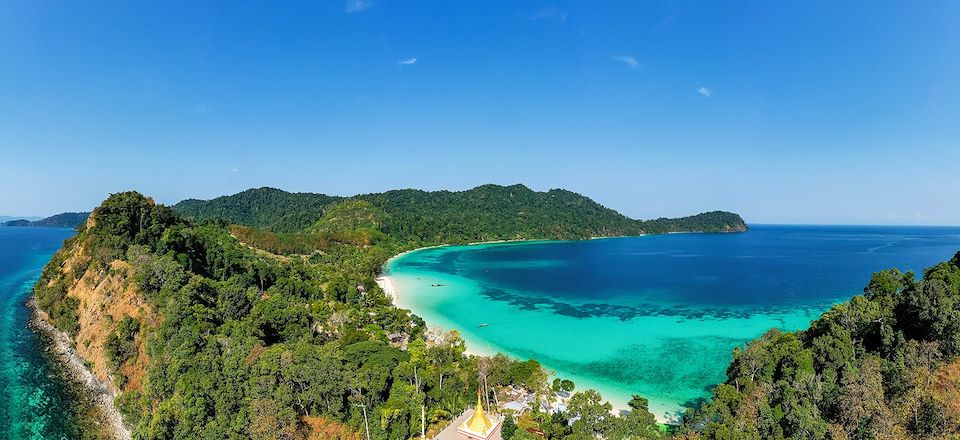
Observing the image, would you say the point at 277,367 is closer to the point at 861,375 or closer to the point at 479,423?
the point at 479,423

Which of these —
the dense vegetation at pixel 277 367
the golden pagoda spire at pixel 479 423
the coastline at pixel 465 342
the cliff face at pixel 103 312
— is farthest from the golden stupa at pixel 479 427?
the cliff face at pixel 103 312

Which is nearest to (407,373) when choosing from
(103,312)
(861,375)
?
(861,375)

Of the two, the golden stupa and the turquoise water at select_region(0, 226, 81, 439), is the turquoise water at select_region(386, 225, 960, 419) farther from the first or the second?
the turquoise water at select_region(0, 226, 81, 439)

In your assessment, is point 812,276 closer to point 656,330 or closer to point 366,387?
point 656,330

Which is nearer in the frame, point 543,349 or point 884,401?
point 884,401

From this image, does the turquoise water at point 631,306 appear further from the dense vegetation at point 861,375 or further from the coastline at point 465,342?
the dense vegetation at point 861,375

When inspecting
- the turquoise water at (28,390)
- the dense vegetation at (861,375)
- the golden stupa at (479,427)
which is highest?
the dense vegetation at (861,375)

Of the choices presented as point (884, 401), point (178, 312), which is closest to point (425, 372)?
point (178, 312)
